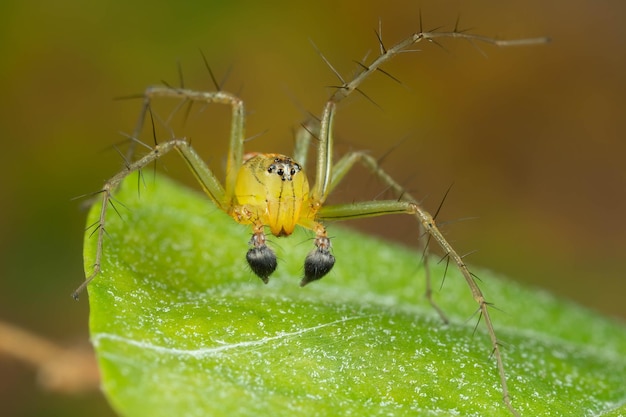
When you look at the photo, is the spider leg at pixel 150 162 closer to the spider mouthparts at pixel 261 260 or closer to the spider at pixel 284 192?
the spider at pixel 284 192

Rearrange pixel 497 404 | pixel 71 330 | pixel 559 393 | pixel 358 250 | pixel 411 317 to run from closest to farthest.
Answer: pixel 497 404 < pixel 559 393 < pixel 411 317 < pixel 358 250 < pixel 71 330

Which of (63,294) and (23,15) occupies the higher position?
(23,15)

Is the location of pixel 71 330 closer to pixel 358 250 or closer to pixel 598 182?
pixel 358 250

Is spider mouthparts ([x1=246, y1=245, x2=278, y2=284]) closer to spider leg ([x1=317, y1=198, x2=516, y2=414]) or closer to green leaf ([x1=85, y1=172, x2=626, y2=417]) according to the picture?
green leaf ([x1=85, y1=172, x2=626, y2=417])

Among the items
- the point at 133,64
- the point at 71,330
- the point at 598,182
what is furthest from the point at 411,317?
the point at 598,182

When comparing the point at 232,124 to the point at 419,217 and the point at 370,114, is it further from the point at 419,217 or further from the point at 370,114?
the point at 370,114

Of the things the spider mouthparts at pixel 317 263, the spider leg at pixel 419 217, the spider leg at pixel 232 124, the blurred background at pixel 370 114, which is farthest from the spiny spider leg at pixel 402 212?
the blurred background at pixel 370 114

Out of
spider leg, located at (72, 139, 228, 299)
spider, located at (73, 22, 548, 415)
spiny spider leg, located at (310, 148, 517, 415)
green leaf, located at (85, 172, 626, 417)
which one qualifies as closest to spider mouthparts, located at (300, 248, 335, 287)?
spider, located at (73, 22, 548, 415)
